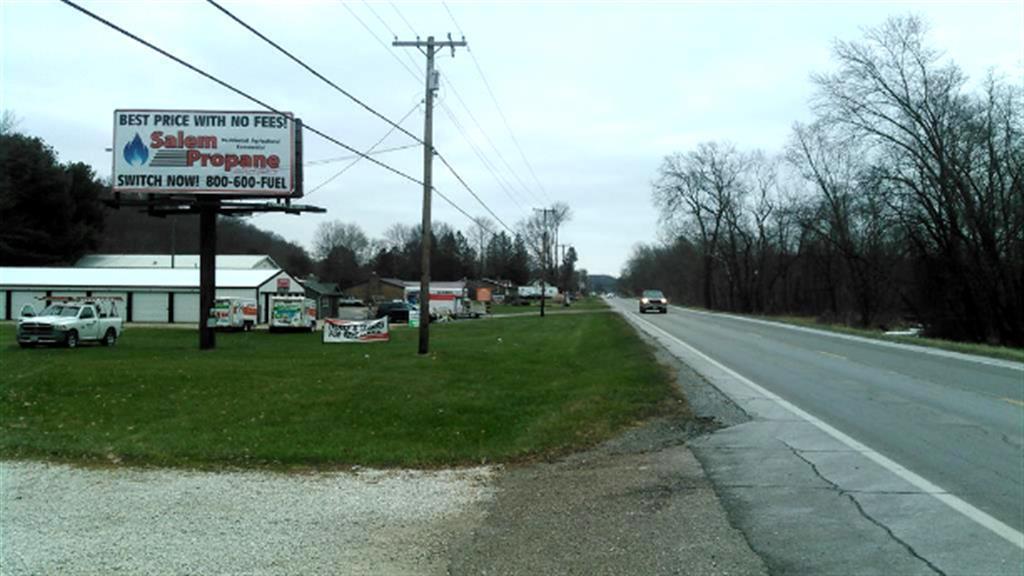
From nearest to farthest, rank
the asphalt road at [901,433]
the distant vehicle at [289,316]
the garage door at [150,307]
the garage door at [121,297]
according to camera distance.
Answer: the asphalt road at [901,433] → the distant vehicle at [289,316] → the garage door at [121,297] → the garage door at [150,307]

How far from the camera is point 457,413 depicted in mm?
12289

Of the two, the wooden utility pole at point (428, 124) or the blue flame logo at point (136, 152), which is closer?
the wooden utility pole at point (428, 124)

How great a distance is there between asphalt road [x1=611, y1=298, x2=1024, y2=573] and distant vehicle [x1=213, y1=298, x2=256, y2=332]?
108ft

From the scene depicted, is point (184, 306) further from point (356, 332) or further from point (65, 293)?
point (356, 332)

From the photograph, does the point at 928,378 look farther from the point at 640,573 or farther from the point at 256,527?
the point at 256,527

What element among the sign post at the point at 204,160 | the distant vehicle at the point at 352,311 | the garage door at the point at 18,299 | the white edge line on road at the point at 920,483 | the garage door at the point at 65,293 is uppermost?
the sign post at the point at 204,160

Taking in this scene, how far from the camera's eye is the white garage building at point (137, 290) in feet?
187

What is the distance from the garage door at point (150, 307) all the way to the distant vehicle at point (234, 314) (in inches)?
491

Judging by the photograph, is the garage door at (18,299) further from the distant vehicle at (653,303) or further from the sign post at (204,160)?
the distant vehicle at (653,303)

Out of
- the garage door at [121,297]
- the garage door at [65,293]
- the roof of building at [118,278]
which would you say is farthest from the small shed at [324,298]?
the garage door at [65,293]

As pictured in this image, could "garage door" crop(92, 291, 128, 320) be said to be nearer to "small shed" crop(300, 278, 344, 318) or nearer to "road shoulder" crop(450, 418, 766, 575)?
"small shed" crop(300, 278, 344, 318)

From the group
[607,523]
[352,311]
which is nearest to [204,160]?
[607,523]

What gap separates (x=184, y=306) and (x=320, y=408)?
4913 centimetres

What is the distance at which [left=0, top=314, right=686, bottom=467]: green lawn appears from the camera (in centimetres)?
970
